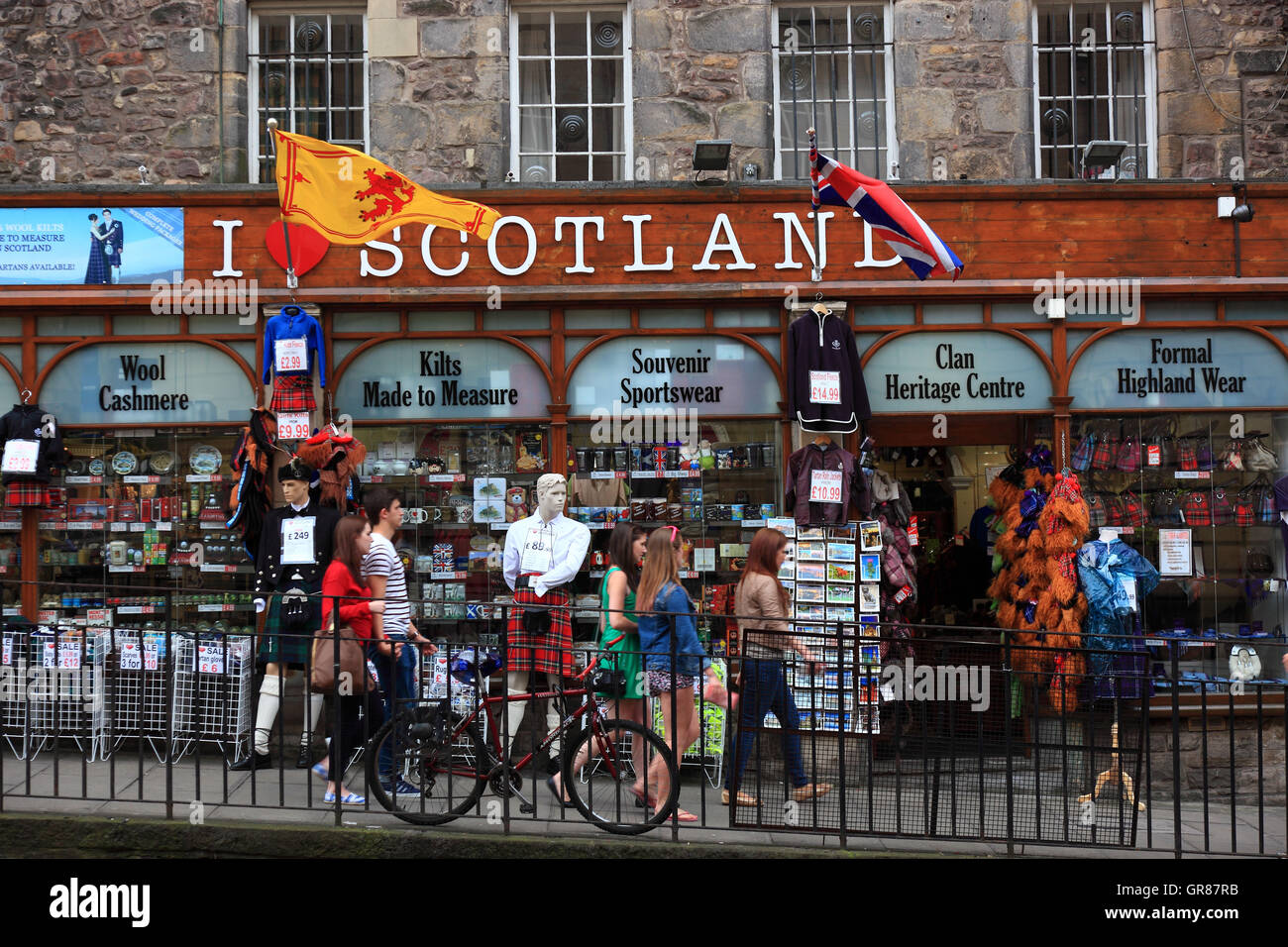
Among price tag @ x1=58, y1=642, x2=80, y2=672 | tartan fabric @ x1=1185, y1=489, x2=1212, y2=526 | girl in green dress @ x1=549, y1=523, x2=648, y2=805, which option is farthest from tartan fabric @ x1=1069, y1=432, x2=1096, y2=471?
price tag @ x1=58, y1=642, x2=80, y2=672

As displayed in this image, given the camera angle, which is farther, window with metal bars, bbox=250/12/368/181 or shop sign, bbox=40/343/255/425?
window with metal bars, bbox=250/12/368/181

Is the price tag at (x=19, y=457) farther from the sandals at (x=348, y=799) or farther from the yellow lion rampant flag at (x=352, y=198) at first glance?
the sandals at (x=348, y=799)

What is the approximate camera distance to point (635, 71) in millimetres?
10820

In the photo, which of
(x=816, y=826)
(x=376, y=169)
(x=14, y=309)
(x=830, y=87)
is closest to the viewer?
(x=816, y=826)

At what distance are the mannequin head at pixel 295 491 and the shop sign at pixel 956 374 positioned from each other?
15.3 feet

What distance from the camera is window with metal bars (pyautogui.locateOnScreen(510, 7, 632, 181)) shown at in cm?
1095

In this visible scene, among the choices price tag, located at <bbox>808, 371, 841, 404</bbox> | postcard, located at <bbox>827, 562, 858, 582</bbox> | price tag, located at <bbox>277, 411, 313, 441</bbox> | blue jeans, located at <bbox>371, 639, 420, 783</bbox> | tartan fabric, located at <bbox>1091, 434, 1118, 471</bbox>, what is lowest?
blue jeans, located at <bbox>371, 639, 420, 783</bbox>

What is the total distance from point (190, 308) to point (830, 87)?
19.1 feet

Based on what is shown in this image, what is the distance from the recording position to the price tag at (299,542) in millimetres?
9383

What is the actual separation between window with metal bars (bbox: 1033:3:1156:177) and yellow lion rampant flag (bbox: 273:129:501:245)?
5.08 m

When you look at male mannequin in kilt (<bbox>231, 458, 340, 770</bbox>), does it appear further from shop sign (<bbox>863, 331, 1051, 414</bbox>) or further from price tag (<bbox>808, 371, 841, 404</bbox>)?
shop sign (<bbox>863, 331, 1051, 414</bbox>)

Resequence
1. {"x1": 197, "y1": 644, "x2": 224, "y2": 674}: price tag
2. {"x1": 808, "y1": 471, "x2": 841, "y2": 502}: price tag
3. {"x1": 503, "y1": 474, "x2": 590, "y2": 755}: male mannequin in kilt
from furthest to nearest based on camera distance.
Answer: {"x1": 808, "y1": 471, "x2": 841, "y2": 502}: price tag < {"x1": 503, "y1": 474, "x2": 590, "y2": 755}: male mannequin in kilt < {"x1": 197, "y1": 644, "x2": 224, "y2": 674}: price tag
